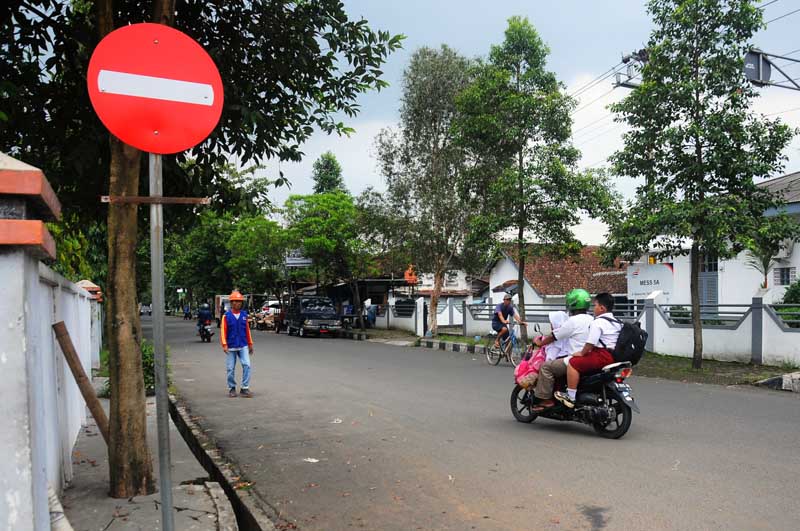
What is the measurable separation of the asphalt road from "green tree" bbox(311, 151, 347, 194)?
50.4 metres

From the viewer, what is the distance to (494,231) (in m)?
20.7

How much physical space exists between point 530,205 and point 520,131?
88.9 inches

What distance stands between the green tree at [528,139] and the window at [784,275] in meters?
6.85

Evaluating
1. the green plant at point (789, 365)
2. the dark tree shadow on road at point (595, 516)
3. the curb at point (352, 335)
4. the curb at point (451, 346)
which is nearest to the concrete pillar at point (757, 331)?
the green plant at point (789, 365)

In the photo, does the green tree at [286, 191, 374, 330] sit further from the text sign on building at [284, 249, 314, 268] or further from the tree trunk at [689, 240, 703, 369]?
the tree trunk at [689, 240, 703, 369]

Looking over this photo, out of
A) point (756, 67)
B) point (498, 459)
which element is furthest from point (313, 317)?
point (498, 459)

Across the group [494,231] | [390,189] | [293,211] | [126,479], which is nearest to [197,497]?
[126,479]

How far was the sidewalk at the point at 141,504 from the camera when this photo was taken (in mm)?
4535

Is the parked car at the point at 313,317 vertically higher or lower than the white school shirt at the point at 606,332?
lower

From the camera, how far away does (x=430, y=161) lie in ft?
89.1

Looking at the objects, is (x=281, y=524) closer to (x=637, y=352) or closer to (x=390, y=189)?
(x=637, y=352)

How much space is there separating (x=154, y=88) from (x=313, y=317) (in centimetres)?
2871

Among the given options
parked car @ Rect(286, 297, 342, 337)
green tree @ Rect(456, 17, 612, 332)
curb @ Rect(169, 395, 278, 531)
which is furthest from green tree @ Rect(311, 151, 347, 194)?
curb @ Rect(169, 395, 278, 531)

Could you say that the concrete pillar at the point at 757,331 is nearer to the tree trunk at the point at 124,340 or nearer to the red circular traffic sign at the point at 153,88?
the tree trunk at the point at 124,340
